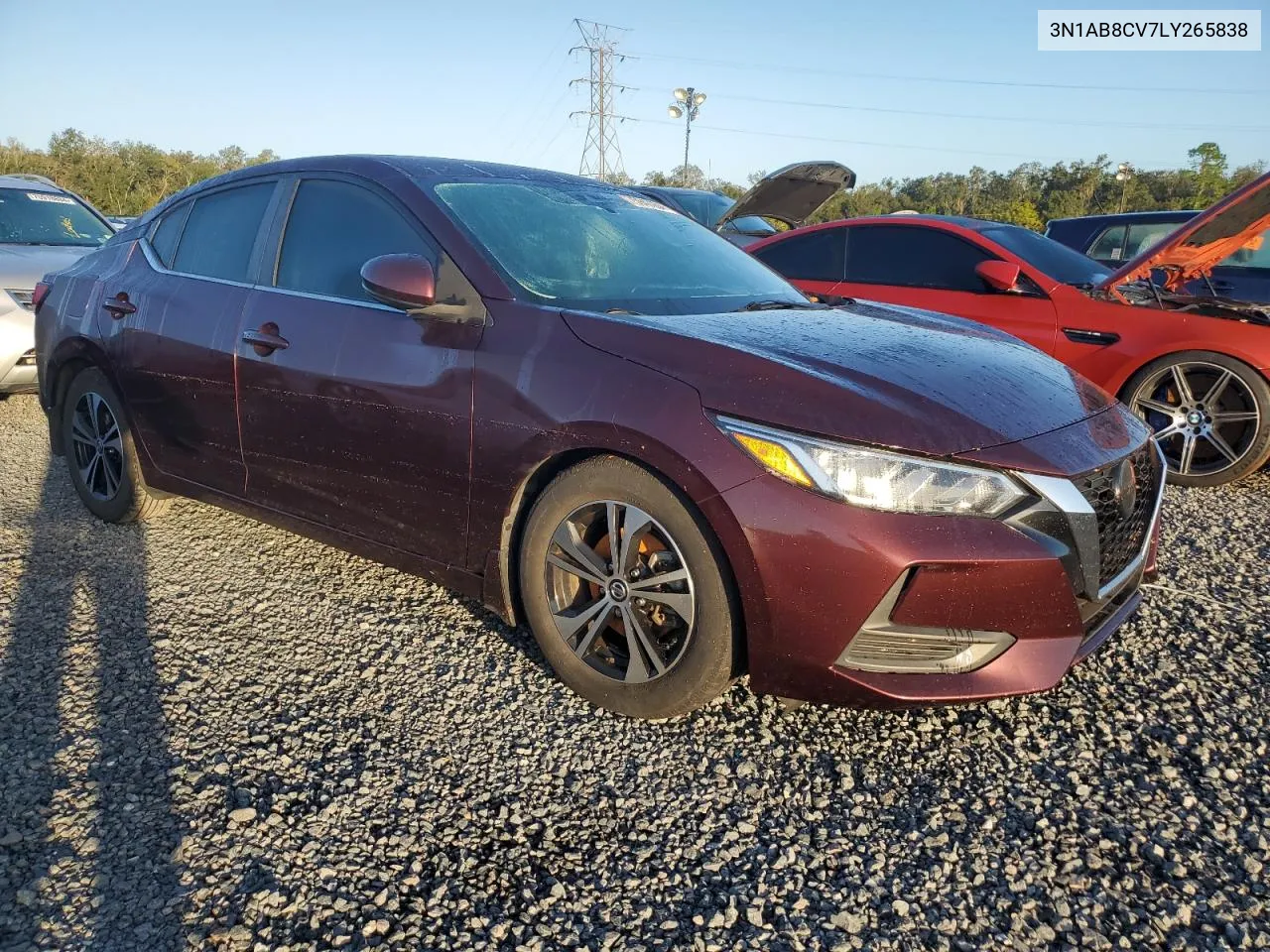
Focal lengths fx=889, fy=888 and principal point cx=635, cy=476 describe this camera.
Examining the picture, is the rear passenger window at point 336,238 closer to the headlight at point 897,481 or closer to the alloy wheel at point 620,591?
the alloy wheel at point 620,591

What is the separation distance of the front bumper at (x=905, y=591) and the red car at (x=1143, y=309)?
2.96 metres

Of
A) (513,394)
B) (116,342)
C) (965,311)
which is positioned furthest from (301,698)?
(965,311)

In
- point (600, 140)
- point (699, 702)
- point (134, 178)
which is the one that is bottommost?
point (699, 702)

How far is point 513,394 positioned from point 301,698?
44.0 inches

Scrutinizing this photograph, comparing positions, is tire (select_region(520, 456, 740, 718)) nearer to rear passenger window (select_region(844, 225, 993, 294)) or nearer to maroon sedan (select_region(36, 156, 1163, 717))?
maroon sedan (select_region(36, 156, 1163, 717))

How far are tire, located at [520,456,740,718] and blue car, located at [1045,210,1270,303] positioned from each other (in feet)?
21.4

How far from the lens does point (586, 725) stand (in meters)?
2.55

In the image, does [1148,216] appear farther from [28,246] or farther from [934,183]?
[934,183]

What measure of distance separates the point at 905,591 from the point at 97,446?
3797mm

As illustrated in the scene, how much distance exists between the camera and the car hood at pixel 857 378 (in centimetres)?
221

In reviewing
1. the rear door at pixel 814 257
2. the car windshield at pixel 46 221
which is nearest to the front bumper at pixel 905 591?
the rear door at pixel 814 257

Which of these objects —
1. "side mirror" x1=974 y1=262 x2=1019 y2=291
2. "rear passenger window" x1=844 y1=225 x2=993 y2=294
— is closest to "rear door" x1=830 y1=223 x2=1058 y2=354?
"rear passenger window" x1=844 y1=225 x2=993 y2=294

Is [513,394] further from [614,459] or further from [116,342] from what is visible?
[116,342]

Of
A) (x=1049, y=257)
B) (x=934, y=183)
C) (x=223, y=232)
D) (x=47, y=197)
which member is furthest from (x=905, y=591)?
(x=934, y=183)
